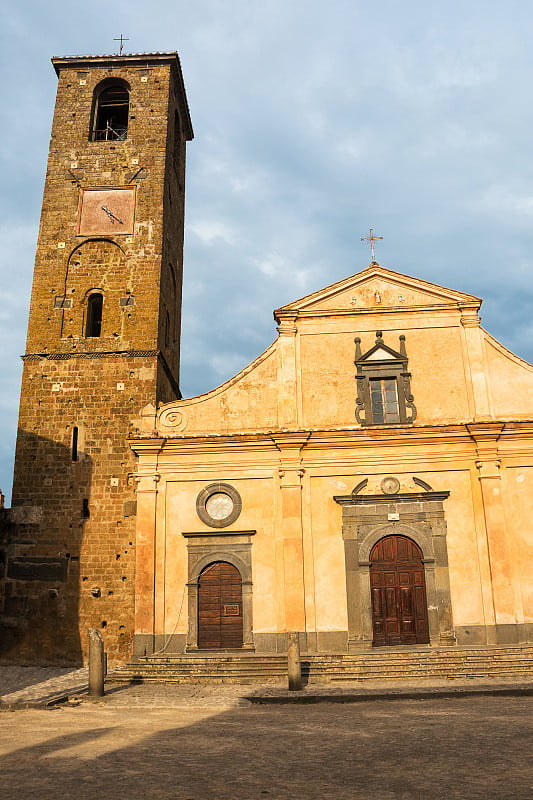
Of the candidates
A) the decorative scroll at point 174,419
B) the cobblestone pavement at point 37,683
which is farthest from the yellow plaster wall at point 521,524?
the cobblestone pavement at point 37,683

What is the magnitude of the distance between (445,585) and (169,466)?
6997mm

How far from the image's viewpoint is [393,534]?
1645cm

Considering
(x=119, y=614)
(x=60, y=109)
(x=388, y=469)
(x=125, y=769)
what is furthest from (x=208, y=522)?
(x=60, y=109)

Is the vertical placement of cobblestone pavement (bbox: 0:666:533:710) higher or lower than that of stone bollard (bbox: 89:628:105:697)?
lower

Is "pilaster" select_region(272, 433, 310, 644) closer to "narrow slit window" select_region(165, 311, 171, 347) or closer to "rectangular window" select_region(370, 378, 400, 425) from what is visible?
"rectangular window" select_region(370, 378, 400, 425)

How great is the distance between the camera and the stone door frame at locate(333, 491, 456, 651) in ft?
51.6

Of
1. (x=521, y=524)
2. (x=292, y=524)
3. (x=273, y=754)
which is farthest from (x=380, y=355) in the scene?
(x=273, y=754)

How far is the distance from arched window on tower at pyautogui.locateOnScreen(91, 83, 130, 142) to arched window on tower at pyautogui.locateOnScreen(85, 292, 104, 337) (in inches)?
220

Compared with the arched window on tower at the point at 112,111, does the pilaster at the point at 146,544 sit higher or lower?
lower

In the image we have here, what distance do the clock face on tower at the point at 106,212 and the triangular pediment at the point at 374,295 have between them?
19.2 ft

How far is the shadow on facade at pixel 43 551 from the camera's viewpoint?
16.8m

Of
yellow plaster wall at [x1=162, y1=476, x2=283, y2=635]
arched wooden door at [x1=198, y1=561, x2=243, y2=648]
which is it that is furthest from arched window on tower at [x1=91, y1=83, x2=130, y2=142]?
arched wooden door at [x1=198, y1=561, x2=243, y2=648]

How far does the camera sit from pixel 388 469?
16.8 meters

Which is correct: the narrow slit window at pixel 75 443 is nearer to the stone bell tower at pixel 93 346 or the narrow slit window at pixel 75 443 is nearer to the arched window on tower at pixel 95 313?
the stone bell tower at pixel 93 346
